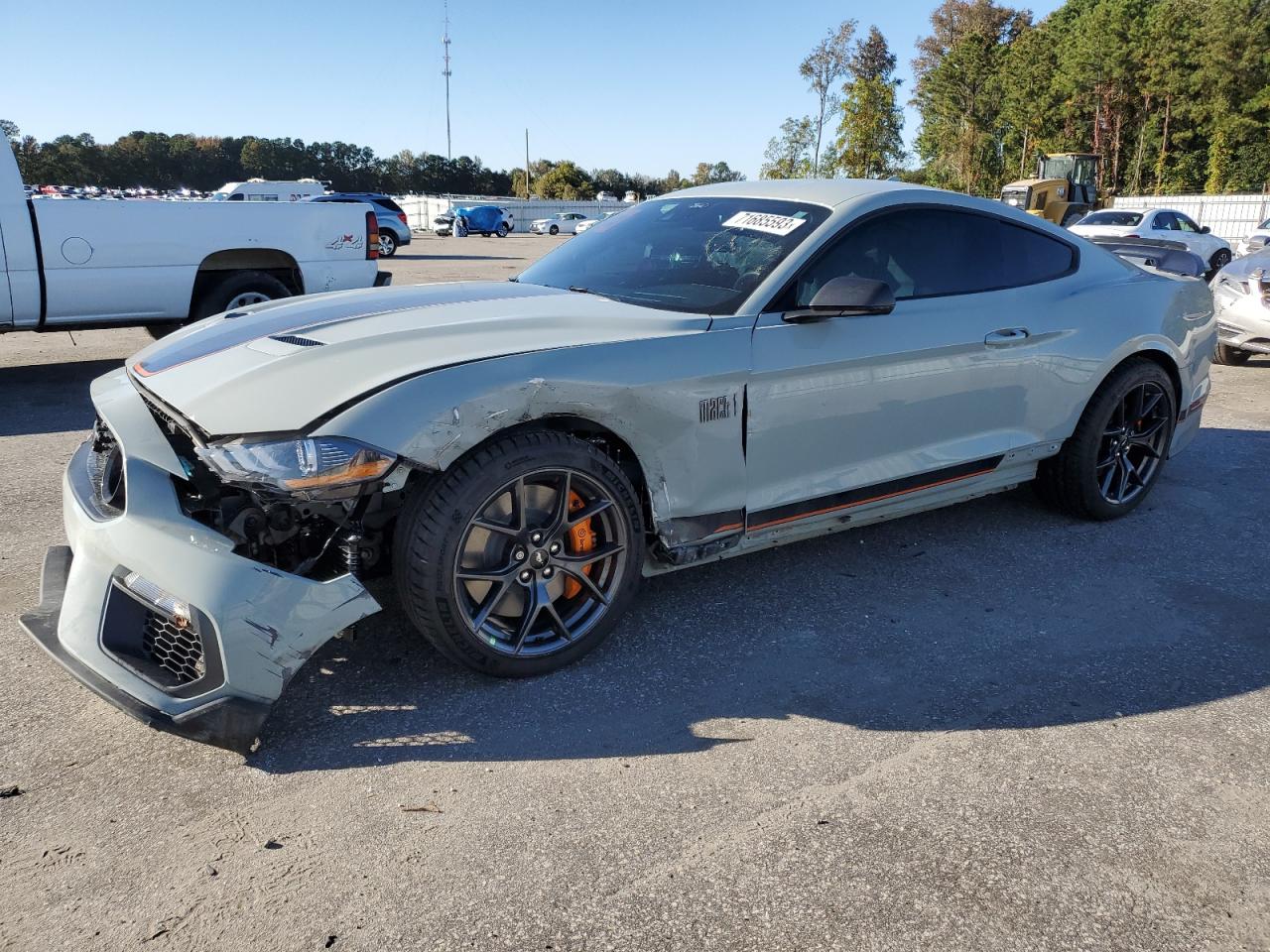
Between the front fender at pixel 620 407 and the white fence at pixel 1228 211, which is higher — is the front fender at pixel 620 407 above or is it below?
below

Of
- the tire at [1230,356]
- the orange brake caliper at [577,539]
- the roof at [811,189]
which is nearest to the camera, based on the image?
the orange brake caliper at [577,539]

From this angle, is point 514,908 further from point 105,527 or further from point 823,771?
point 105,527

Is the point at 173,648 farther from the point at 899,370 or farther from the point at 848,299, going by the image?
the point at 899,370

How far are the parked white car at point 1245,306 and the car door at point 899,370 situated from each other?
19.9 feet

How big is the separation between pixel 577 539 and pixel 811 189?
6.20 feet

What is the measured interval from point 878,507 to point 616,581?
1.24 metres

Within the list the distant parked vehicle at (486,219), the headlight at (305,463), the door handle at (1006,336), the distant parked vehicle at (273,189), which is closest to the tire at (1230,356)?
the door handle at (1006,336)

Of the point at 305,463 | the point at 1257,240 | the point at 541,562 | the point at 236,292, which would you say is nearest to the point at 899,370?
the point at 541,562

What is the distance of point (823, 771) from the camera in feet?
8.84

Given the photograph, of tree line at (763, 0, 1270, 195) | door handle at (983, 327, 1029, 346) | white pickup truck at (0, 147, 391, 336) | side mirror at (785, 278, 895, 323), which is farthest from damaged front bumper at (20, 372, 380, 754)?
tree line at (763, 0, 1270, 195)

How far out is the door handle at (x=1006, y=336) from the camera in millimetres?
4059

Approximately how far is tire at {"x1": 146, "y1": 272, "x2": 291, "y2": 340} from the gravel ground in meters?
4.81

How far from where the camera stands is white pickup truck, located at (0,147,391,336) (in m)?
7.38

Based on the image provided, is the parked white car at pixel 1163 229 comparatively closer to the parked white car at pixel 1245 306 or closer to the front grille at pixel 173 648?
the parked white car at pixel 1245 306
